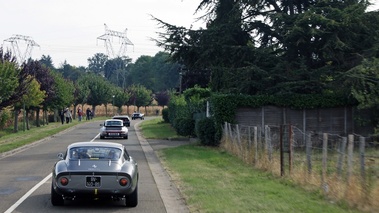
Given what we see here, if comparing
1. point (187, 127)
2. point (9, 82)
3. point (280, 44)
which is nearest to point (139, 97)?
point (187, 127)

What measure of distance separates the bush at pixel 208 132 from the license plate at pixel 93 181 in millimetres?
19202

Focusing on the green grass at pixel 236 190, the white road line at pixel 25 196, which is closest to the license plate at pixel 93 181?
the white road line at pixel 25 196

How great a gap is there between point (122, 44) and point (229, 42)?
3861 inches

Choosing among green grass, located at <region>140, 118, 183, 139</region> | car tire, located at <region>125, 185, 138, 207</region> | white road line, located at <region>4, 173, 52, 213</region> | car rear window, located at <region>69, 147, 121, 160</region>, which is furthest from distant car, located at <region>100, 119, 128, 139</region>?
car tire, located at <region>125, 185, 138, 207</region>

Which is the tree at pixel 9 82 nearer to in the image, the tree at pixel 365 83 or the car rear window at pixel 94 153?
the tree at pixel 365 83

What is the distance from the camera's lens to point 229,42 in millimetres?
35094

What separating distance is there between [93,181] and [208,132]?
64.8 ft

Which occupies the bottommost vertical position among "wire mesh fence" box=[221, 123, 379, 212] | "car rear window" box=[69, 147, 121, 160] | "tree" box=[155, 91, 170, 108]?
"wire mesh fence" box=[221, 123, 379, 212]

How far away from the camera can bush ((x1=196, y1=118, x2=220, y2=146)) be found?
3256 centimetres

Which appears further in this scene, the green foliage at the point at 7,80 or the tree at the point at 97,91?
the tree at the point at 97,91

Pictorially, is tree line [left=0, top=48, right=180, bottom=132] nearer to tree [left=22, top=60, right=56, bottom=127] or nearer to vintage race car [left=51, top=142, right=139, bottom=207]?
tree [left=22, top=60, right=56, bottom=127]

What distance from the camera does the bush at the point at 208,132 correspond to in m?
32.6

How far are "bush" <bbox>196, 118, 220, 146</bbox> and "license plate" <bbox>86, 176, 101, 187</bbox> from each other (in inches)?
756

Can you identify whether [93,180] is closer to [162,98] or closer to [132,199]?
[132,199]
